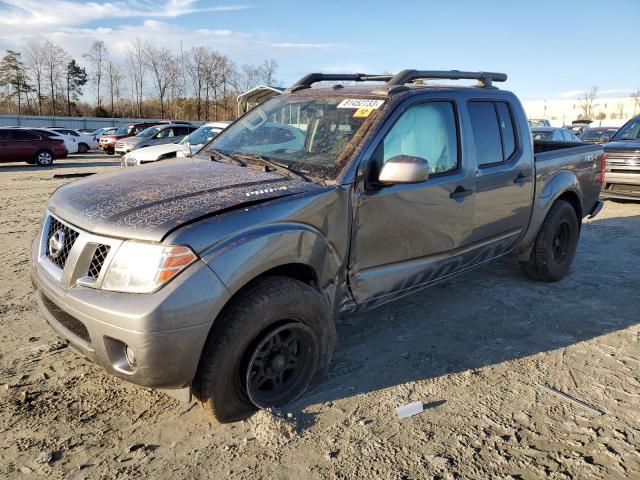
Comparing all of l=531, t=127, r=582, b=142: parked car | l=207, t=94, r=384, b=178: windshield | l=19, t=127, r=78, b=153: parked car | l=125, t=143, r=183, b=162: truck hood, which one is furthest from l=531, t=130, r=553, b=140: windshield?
l=19, t=127, r=78, b=153: parked car

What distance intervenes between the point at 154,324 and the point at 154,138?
20.1 meters

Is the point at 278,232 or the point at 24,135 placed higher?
the point at 278,232

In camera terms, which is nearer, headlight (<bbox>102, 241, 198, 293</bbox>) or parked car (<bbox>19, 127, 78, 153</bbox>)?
headlight (<bbox>102, 241, 198, 293</bbox>)

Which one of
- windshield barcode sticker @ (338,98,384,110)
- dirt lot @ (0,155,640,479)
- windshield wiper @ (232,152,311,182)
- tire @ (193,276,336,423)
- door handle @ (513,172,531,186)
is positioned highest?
windshield barcode sticker @ (338,98,384,110)

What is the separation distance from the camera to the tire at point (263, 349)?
8.20 ft

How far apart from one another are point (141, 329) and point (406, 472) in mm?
1446

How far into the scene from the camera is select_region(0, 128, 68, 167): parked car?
19375 millimetres

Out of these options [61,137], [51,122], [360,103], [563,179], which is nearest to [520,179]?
[563,179]

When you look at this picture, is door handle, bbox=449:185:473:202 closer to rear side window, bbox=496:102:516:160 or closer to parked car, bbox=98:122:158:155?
rear side window, bbox=496:102:516:160

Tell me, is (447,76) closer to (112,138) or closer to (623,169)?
(623,169)

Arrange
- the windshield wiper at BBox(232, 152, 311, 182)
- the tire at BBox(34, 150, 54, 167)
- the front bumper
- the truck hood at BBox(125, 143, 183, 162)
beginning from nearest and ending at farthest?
the front bumper < the windshield wiper at BBox(232, 152, 311, 182) < the truck hood at BBox(125, 143, 183, 162) < the tire at BBox(34, 150, 54, 167)

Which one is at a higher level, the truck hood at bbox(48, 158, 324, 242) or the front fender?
the truck hood at bbox(48, 158, 324, 242)

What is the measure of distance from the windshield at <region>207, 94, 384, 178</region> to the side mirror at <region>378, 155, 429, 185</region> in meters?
0.31

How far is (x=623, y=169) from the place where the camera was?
1005 centimetres
